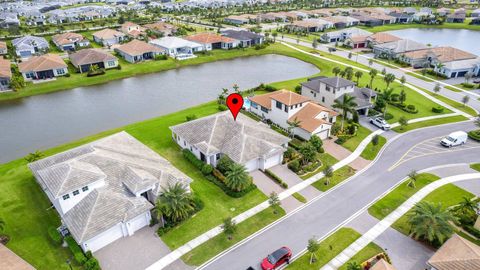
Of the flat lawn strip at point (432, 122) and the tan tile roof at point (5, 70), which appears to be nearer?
the flat lawn strip at point (432, 122)

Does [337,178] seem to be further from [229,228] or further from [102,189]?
[102,189]

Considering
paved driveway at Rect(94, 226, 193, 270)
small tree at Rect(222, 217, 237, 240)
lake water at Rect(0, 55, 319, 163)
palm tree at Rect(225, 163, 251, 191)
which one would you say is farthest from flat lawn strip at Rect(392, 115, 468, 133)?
paved driveway at Rect(94, 226, 193, 270)

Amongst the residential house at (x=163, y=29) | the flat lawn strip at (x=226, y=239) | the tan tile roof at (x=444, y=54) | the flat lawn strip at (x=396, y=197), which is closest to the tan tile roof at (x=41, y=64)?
the residential house at (x=163, y=29)

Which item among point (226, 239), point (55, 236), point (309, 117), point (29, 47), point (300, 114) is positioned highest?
point (29, 47)

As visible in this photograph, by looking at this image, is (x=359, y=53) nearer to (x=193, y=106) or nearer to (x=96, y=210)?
(x=193, y=106)

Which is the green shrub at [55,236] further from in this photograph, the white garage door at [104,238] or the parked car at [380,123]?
the parked car at [380,123]

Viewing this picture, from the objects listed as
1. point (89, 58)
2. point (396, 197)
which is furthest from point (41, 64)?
point (396, 197)
